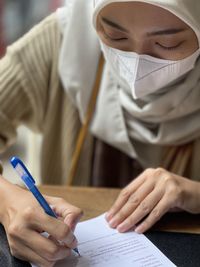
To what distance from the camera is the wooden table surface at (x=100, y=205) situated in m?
0.92

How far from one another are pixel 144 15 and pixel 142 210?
1.10ft

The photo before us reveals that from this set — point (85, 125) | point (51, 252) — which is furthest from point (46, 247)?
point (85, 125)

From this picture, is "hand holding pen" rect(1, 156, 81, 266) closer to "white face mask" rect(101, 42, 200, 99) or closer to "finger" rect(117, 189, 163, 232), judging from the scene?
"finger" rect(117, 189, 163, 232)

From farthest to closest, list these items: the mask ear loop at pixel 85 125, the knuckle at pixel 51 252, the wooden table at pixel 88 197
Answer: the mask ear loop at pixel 85 125
the wooden table at pixel 88 197
the knuckle at pixel 51 252

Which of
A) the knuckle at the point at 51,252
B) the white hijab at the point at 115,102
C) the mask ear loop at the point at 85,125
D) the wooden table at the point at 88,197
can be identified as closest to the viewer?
the knuckle at the point at 51,252

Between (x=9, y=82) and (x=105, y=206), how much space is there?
0.39 meters

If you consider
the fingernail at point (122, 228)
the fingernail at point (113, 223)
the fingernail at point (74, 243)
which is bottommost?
the fingernail at point (122, 228)

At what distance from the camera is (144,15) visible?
884 mm

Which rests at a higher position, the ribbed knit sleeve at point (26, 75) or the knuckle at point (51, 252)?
the ribbed knit sleeve at point (26, 75)

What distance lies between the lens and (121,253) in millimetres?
816

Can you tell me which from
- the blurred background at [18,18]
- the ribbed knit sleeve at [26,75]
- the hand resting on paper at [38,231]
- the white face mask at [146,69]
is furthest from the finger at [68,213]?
the blurred background at [18,18]

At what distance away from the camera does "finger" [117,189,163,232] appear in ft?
2.91

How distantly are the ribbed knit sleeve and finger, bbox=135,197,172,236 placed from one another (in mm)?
472

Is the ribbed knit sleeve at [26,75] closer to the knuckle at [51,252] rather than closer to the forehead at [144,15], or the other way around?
the forehead at [144,15]
